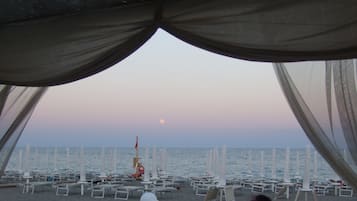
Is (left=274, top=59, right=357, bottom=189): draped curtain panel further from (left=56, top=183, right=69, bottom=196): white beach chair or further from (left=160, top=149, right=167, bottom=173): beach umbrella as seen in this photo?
(left=160, top=149, right=167, bottom=173): beach umbrella

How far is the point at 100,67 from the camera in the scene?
3.19 m

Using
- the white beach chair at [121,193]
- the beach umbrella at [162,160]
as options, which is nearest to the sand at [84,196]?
the white beach chair at [121,193]

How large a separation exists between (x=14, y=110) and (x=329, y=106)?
2.37 meters

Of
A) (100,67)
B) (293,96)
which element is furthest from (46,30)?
(293,96)

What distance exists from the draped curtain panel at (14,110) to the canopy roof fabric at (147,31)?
36 cm

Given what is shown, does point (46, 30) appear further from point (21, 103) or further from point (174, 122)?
point (174, 122)

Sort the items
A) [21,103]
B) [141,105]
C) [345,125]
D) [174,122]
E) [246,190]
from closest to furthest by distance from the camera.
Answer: [345,125], [21,103], [246,190], [141,105], [174,122]

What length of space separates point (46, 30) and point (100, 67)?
0.54m

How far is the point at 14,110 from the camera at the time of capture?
3.86 m

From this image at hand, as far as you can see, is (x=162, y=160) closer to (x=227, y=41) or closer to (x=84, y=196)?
(x=84, y=196)

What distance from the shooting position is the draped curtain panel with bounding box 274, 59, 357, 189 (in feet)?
9.10

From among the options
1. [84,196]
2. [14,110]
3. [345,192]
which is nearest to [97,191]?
[84,196]

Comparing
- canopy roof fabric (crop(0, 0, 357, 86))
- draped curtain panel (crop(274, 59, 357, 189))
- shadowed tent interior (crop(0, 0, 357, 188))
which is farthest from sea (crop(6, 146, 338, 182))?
canopy roof fabric (crop(0, 0, 357, 86))

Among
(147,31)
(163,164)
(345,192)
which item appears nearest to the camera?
(147,31)
